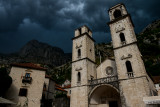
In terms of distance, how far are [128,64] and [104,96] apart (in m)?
6.49

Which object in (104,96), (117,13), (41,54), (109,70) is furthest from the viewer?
(41,54)

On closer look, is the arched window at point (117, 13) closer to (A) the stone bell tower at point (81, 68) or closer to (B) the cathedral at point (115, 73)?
(B) the cathedral at point (115, 73)

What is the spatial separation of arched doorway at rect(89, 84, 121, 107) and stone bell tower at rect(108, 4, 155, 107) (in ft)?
10.6

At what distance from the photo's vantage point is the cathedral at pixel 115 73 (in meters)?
13.3

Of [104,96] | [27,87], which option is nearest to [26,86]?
[27,87]

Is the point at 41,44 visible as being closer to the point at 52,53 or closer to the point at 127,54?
the point at 52,53

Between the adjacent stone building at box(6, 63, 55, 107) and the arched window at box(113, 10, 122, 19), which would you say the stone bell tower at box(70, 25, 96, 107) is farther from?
the arched window at box(113, 10, 122, 19)

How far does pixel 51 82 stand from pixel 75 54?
1154 cm

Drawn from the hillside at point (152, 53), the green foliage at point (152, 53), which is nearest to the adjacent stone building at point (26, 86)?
the green foliage at point (152, 53)

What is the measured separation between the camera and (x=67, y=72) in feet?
239

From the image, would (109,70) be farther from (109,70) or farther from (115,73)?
(115,73)

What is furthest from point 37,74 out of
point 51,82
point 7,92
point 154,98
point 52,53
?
point 52,53

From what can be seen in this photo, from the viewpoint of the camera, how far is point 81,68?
62.5 ft

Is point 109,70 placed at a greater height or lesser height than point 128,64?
lesser
